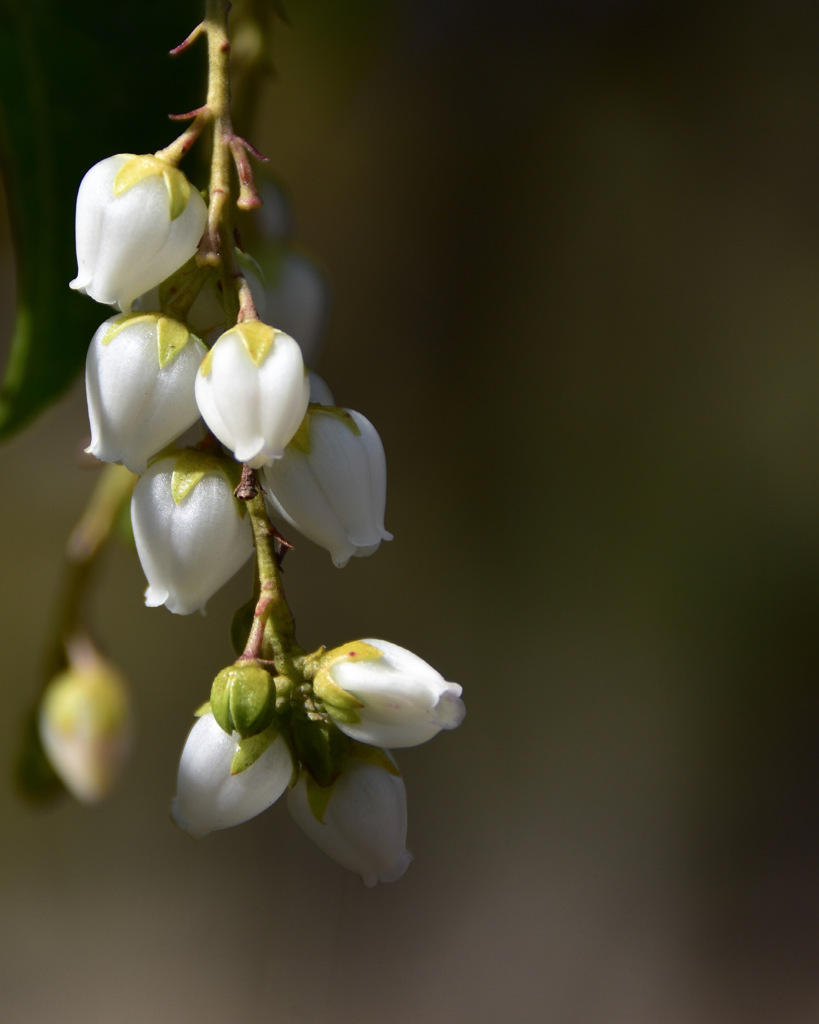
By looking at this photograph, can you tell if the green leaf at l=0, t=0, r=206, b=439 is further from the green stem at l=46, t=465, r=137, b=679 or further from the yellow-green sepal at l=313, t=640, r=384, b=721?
the yellow-green sepal at l=313, t=640, r=384, b=721

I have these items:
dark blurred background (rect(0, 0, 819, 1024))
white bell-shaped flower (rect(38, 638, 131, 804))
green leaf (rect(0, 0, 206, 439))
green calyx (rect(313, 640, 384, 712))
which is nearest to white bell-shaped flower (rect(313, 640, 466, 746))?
green calyx (rect(313, 640, 384, 712))

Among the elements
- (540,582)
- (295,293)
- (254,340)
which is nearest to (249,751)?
(254,340)

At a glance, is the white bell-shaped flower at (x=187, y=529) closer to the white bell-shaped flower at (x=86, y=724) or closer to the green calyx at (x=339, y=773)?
the green calyx at (x=339, y=773)

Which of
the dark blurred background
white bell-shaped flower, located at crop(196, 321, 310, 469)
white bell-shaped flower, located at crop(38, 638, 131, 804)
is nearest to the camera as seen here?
white bell-shaped flower, located at crop(196, 321, 310, 469)

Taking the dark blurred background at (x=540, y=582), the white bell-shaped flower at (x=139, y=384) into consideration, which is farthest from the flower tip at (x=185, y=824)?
the dark blurred background at (x=540, y=582)

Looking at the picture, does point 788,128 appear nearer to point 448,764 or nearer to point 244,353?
point 448,764

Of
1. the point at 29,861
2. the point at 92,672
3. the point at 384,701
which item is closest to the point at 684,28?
the point at 92,672

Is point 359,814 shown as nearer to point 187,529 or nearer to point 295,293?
point 187,529
